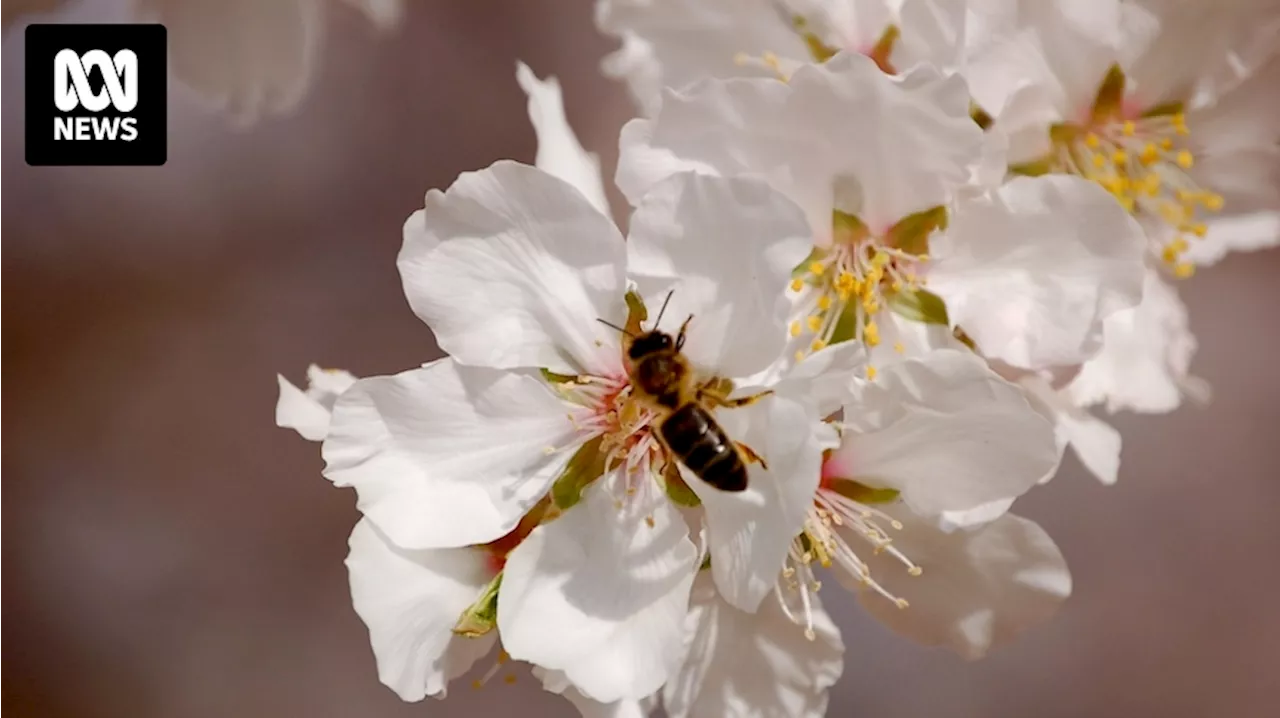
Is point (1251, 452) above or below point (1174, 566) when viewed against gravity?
above

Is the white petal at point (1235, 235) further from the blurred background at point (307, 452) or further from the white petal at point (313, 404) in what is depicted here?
the white petal at point (313, 404)

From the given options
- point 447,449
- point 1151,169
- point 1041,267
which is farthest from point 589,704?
point 1151,169

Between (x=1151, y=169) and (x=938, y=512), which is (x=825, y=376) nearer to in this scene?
(x=938, y=512)

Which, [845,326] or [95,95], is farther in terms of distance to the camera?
[95,95]

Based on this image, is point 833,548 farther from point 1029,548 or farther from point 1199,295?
point 1199,295

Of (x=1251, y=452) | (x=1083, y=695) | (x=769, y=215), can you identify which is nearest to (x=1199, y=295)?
(x=1251, y=452)

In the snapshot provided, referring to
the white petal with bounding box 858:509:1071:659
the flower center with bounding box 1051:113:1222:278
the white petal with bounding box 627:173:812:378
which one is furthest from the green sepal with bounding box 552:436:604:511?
the flower center with bounding box 1051:113:1222:278
